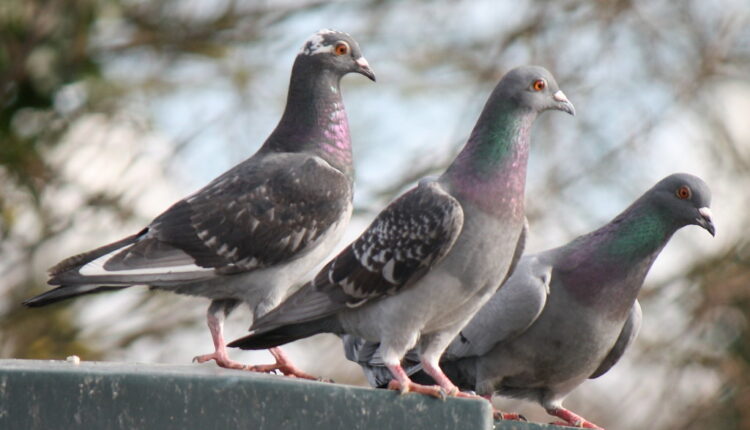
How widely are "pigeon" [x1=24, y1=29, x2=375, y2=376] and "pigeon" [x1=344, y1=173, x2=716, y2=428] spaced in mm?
596

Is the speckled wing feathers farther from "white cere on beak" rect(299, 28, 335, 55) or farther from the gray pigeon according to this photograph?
"white cere on beak" rect(299, 28, 335, 55)

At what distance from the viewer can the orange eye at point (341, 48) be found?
6453 millimetres

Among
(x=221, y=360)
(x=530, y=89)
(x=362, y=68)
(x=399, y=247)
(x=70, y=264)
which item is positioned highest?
(x=362, y=68)

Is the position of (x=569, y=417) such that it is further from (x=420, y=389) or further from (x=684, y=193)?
(x=420, y=389)

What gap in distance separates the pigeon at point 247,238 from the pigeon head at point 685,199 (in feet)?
4.86

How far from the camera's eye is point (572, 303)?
6.52 metres

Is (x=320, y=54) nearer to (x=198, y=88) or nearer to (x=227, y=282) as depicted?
(x=227, y=282)

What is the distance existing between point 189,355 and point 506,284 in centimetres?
400

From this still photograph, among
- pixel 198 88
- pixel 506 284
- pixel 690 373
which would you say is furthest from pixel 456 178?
pixel 690 373

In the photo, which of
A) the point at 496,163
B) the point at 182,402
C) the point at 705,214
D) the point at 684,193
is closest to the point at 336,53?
the point at 496,163

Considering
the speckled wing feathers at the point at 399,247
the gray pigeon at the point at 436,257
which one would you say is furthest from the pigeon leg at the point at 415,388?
the speckled wing feathers at the point at 399,247

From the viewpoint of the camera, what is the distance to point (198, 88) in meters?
10.7

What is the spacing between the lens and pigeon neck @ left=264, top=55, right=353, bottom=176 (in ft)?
20.6

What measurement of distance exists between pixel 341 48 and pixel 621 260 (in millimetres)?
1620
